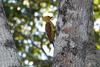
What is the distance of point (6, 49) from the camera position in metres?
1.42

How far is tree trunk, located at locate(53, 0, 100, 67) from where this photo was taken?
136 centimetres

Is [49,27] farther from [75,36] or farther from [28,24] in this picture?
[28,24]

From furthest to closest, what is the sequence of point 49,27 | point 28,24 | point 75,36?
point 28,24
point 49,27
point 75,36

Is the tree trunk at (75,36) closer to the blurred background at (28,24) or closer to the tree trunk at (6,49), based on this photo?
the tree trunk at (6,49)

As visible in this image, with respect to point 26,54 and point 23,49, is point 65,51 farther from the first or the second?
point 23,49

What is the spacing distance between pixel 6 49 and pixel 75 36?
1.10 feet

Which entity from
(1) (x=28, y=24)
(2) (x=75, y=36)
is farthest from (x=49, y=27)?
(1) (x=28, y=24)

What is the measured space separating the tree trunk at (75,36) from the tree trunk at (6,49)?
0.19 m

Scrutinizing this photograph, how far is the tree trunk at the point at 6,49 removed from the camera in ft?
4.49

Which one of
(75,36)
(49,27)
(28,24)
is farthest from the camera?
(28,24)

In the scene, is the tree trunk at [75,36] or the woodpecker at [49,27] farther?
the woodpecker at [49,27]

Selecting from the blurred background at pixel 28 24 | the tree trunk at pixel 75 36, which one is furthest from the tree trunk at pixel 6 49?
the blurred background at pixel 28 24

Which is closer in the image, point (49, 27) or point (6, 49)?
point (6, 49)

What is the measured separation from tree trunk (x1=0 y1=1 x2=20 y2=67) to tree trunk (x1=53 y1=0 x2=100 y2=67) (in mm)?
193
